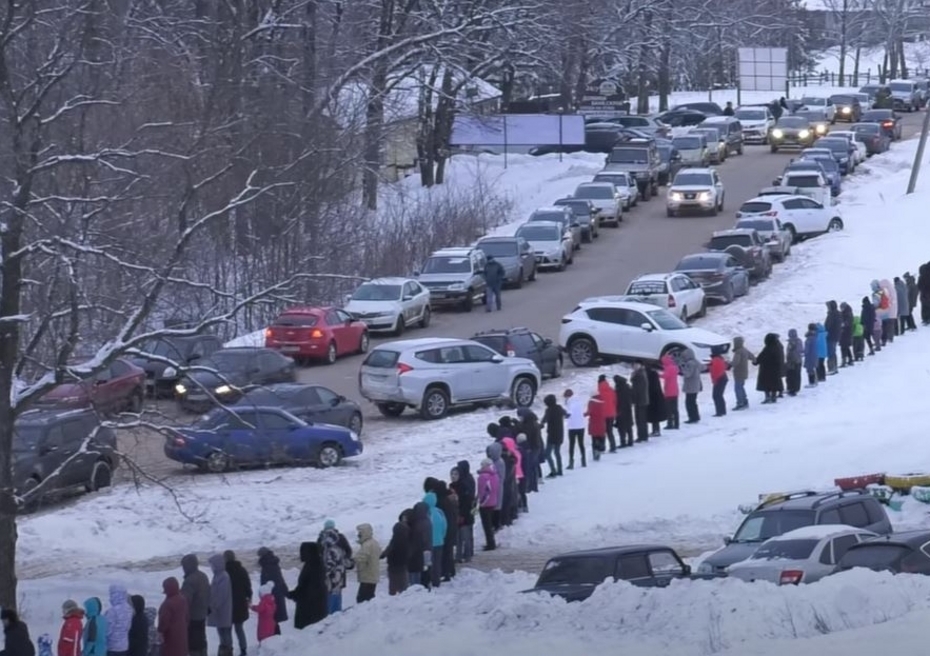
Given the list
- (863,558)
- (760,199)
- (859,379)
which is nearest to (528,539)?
(863,558)

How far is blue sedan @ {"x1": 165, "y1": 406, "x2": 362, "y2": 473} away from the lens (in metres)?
26.1

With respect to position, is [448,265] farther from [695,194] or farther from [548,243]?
[695,194]

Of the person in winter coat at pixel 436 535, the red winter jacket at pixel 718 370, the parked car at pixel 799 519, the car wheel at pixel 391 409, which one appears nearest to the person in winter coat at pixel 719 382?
the red winter jacket at pixel 718 370

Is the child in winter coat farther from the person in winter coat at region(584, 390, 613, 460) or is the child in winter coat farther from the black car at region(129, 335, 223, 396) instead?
the black car at region(129, 335, 223, 396)

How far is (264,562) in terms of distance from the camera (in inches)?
691

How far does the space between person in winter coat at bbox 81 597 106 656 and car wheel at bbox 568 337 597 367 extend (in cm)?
1967

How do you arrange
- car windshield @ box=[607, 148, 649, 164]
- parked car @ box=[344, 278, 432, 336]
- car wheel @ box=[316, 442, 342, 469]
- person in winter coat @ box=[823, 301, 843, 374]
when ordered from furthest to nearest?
car windshield @ box=[607, 148, 649, 164]
parked car @ box=[344, 278, 432, 336]
person in winter coat @ box=[823, 301, 843, 374]
car wheel @ box=[316, 442, 342, 469]

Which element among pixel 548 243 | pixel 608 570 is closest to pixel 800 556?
pixel 608 570

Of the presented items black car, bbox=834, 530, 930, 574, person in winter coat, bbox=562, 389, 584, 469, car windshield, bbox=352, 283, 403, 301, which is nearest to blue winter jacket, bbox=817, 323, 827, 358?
person in winter coat, bbox=562, 389, 584, 469

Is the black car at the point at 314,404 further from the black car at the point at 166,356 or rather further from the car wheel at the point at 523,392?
the car wheel at the point at 523,392

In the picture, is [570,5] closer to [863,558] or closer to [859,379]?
[859,379]

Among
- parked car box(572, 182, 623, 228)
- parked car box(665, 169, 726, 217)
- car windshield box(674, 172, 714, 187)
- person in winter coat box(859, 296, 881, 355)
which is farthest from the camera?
car windshield box(674, 172, 714, 187)

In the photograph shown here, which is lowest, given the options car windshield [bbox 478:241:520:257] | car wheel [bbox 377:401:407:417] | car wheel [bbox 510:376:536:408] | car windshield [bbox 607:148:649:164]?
car wheel [bbox 377:401:407:417]

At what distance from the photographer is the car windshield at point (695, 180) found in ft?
183
